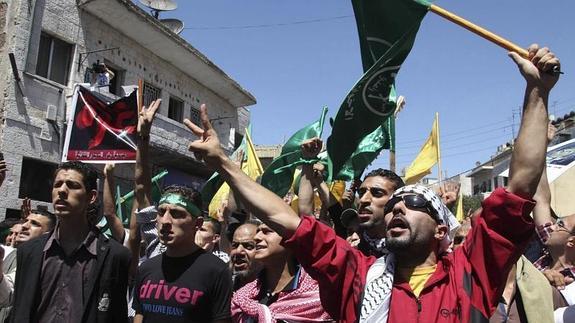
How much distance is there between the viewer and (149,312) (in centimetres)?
311

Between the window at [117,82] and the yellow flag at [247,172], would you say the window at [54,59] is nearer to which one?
the window at [117,82]

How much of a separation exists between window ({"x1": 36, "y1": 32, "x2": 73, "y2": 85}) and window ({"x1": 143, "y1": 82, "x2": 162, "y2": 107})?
113 inches

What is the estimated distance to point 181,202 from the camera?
11.8 feet

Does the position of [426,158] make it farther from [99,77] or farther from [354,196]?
[99,77]

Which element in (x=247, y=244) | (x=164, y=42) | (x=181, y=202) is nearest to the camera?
(x=181, y=202)

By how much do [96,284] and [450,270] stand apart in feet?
6.33

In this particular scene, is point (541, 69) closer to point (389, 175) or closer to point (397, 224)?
point (397, 224)

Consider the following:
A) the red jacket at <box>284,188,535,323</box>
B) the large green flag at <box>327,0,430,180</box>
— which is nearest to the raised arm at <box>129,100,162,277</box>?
the large green flag at <box>327,0,430,180</box>

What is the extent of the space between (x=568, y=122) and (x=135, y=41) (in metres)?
29.9

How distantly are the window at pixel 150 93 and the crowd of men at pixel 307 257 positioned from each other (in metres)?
11.4

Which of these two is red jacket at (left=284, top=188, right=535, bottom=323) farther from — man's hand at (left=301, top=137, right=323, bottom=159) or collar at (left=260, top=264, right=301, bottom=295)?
man's hand at (left=301, top=137, right=323, bottom=159)

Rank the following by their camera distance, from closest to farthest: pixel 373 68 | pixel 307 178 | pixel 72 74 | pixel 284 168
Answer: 1. pixel 373 68
2. pixel 307 178
3. pixel 284 168
4. pixel 72 74

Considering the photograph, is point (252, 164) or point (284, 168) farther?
point (252, 164)

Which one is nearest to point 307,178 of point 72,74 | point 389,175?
point 389,175
